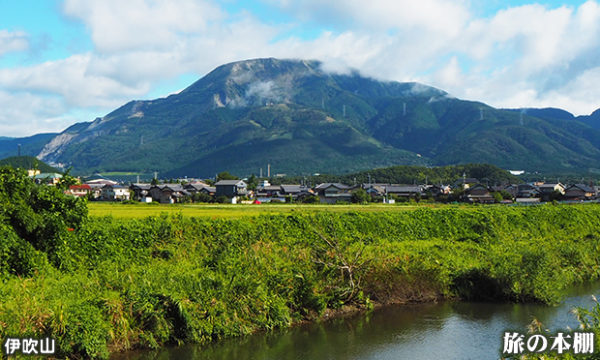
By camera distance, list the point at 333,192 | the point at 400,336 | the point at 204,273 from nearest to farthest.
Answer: the point at 400,336, the point at 204,273, the point at 333,192

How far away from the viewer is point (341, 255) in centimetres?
1972

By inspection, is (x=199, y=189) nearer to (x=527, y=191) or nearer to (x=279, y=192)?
(x=279, y=192)

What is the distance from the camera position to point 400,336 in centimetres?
1669

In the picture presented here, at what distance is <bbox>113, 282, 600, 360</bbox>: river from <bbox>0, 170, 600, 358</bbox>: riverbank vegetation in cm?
53

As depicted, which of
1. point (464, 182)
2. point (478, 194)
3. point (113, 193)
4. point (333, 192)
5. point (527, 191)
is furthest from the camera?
point (464, 182)

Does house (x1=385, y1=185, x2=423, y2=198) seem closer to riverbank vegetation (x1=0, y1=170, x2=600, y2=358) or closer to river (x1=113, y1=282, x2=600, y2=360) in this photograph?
riverbank vegetation (x1=0, y1=170, x2=600, y2=358)

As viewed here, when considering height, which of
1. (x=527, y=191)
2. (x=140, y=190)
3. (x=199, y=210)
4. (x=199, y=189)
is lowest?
(x=199, y=210)

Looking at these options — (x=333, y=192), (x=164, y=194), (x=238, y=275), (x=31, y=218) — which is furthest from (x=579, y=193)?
(x=31, y=218)

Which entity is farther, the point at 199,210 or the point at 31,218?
the point at 199,210

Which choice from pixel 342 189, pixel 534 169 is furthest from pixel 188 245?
pixel 534 169

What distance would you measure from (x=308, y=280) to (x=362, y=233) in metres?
9.26

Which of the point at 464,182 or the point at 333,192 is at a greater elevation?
the point at 464,182

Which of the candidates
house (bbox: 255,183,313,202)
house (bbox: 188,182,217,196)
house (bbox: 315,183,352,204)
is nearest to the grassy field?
house (bbox: 315,183,352,204)

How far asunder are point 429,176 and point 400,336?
122 m
